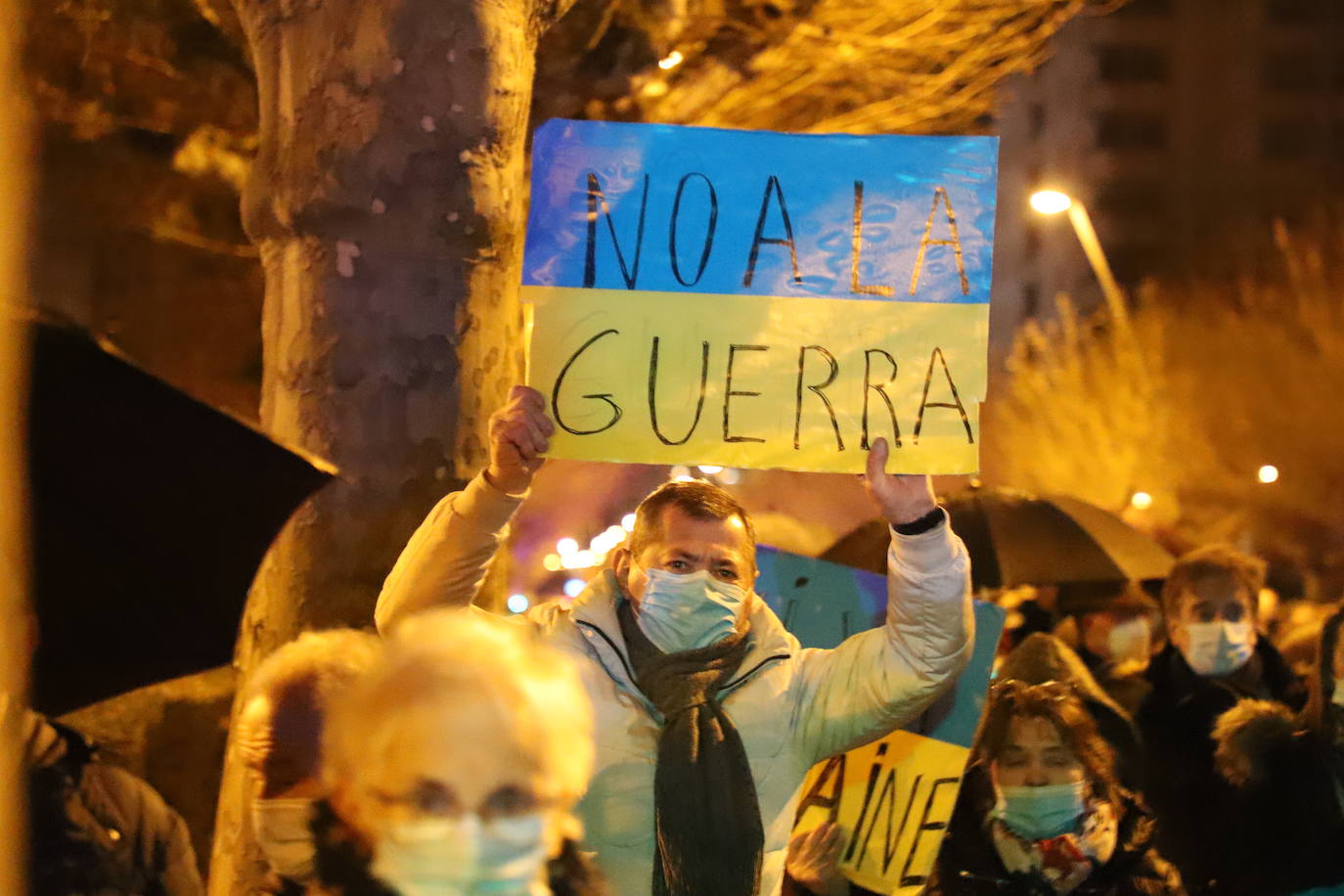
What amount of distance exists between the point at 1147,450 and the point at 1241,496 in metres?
2.36

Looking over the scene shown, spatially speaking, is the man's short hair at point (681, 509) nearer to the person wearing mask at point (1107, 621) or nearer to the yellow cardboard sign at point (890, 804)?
the yellow cardboard sign at point (890, 804)

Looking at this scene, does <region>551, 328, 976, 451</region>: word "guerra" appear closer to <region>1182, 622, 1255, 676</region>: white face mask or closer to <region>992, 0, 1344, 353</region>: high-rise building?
<region>1182, 622, 1255, 676</region>: white face mask

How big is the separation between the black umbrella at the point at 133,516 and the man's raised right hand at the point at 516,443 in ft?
1.16

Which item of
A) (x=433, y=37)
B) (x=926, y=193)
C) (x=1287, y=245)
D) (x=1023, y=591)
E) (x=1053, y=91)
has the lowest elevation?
(x=1023, y=591)

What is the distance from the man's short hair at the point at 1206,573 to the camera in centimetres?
441

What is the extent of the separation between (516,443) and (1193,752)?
2.36 metres

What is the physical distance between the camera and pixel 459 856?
6.61 feet

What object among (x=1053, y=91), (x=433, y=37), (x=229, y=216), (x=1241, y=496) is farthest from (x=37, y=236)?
(x=1053, y=91)

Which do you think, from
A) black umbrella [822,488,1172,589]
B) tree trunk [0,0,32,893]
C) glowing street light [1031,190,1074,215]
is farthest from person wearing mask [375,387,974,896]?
glowing street light [1031,190,1074,215]

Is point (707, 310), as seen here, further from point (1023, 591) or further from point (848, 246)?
point (1023, 591)

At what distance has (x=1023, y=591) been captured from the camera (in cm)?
571

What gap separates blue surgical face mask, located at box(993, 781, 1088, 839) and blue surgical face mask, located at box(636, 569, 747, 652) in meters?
0.96

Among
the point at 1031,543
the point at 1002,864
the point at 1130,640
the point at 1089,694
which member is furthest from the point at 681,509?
the point at 1130,640

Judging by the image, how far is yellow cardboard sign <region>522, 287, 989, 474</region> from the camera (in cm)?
295
